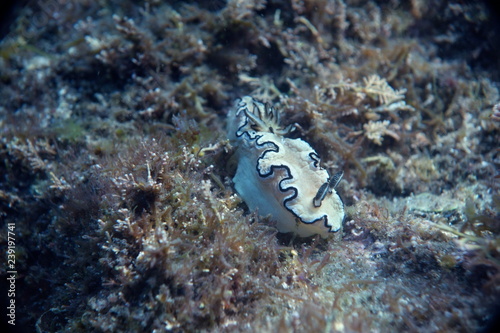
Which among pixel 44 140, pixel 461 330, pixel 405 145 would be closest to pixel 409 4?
pixel 405 145

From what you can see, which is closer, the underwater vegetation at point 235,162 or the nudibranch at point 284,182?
the underwater vegetation at point 235,162

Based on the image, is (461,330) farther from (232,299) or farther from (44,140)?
(44,140)

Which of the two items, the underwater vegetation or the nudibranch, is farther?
the nudibranch

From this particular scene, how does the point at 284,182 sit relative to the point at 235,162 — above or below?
above

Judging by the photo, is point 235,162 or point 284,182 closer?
point 284,182
